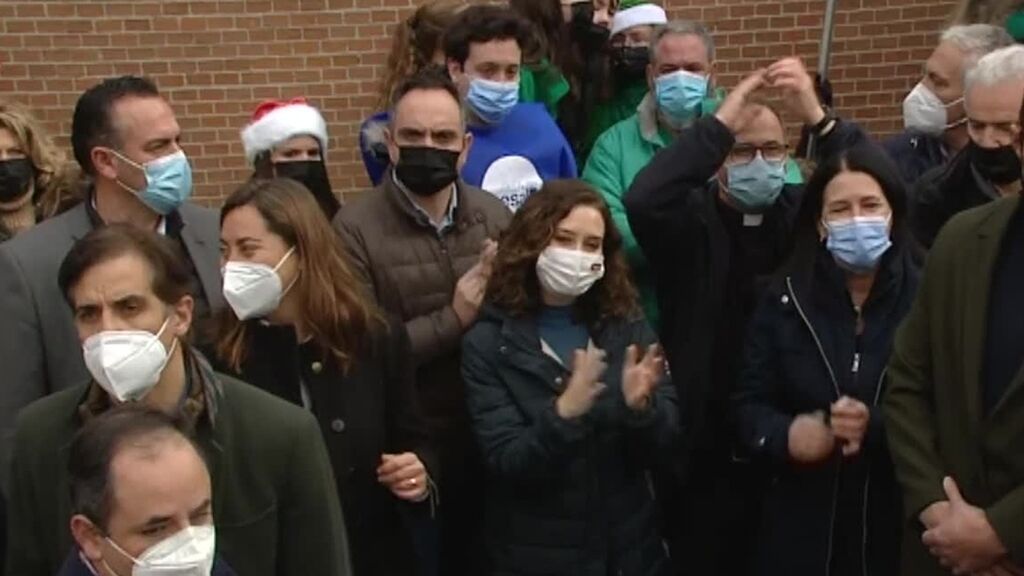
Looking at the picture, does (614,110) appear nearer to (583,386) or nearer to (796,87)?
(796,87)

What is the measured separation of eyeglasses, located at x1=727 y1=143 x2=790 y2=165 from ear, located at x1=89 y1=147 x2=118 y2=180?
Result: 1.89m


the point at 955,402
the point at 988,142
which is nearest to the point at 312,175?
the point at 988,142

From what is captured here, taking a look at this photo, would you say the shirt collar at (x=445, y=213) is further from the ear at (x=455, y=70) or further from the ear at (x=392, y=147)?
the ear at (x=455, y=70)

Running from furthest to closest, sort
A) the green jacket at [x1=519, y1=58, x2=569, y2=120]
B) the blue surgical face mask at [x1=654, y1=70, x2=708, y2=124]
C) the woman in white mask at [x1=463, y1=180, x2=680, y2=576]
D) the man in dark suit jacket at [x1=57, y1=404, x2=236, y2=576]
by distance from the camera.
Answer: the green jacket at [x1=519, y1=58, x2=569, y2=120], the blue surgical face mask at [x1=654, y1=70, x2=708, y2=124], the woman in white mask at [x1=463, y1=180, x2=680, y2=576], the man in dark suit jacket at [x1=57, y1=404, x2=236, y2=576]

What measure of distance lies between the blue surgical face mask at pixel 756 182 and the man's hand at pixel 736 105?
0.14 metres

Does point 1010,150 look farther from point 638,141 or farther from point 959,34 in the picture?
point 638,141

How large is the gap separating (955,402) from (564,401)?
982 mm

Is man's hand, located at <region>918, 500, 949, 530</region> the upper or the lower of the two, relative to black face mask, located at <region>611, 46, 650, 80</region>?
→ lower

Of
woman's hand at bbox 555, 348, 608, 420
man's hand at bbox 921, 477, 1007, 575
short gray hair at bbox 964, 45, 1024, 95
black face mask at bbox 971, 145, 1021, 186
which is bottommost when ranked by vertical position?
man's hand at bbox 921, 477, 1007, 575

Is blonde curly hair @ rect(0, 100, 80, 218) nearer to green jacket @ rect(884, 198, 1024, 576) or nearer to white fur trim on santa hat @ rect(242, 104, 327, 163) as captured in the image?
white fur trim on santa hat @ rect(242, 104, 327, 163)

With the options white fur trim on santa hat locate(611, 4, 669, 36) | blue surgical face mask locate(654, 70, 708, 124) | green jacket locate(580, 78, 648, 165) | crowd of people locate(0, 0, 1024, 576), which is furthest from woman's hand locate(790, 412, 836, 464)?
white fur trim on santa hat locate(611, 4, 669, 36)

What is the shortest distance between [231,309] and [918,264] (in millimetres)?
1988

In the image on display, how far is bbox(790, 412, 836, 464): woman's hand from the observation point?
12.6ft

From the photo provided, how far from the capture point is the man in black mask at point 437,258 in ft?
13.4
